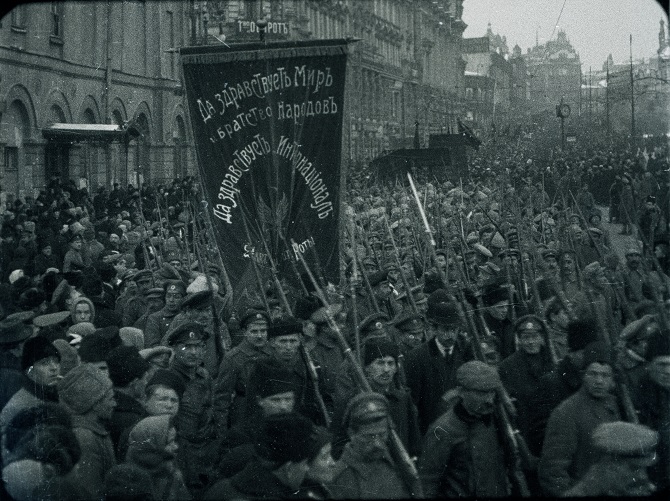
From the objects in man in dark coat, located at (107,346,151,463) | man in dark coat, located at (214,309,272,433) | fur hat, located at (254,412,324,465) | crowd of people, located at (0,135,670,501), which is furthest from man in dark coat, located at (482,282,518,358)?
fur hat, located at (254,412,324,465)

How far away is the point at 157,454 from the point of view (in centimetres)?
424

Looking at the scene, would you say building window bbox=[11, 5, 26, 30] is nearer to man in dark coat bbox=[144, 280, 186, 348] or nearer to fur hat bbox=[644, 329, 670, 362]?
man in dark coat bbox=[144, 280, 186, 348]

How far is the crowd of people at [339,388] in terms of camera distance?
4.13m

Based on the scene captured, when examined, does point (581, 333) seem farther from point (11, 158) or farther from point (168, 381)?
point (11, 158)

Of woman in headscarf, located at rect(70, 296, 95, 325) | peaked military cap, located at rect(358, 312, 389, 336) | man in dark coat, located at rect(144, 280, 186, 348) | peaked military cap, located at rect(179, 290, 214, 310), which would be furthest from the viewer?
man in dark coat, located at rect(144, 280, 186, 348)

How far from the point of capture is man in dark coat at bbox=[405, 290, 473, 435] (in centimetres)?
609

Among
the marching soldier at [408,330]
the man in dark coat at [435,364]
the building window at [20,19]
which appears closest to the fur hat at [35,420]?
the man in dark coat at [435,364]

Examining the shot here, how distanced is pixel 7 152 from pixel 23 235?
8084 mm

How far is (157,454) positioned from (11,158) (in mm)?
16503

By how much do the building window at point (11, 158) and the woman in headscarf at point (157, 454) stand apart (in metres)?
15.6

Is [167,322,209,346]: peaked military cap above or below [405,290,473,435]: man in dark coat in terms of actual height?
above

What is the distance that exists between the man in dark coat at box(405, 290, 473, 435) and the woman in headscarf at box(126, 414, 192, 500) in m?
2.14

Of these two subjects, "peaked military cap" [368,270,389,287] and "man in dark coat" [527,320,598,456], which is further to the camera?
"peaked military cap" [368,270,389,287]

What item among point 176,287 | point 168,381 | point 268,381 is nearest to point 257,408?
point 268,381
